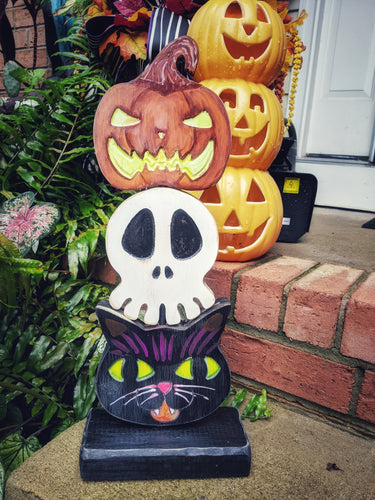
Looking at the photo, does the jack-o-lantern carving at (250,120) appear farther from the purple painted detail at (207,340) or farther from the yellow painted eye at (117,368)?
the yellow painted eye at (117,368)

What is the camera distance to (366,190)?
1.92 meters

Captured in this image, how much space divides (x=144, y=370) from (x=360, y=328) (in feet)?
1.63

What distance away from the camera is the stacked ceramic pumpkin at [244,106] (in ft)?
3.18

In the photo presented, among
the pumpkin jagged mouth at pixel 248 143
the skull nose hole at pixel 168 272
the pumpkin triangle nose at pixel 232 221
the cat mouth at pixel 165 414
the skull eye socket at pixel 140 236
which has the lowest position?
the cat mouth at pixel 165 414

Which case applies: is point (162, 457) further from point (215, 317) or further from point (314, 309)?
point (314, 309)

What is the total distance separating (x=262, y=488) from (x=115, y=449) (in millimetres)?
290

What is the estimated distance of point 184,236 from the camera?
0.72 m

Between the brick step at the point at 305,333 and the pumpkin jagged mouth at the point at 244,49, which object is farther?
the pumpkin jagged mouth at the point at 244,49

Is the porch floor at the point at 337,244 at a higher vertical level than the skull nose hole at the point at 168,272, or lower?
lower

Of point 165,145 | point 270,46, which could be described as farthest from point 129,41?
point 165,145

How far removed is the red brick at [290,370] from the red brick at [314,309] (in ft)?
0.17

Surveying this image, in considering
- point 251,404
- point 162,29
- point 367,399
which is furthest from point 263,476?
point 162,29

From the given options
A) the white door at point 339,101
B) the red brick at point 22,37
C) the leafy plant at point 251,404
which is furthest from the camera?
the red brick at point 22,37

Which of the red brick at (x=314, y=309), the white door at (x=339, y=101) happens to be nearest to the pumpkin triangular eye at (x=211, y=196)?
the red brick at (x=314, y=309)
